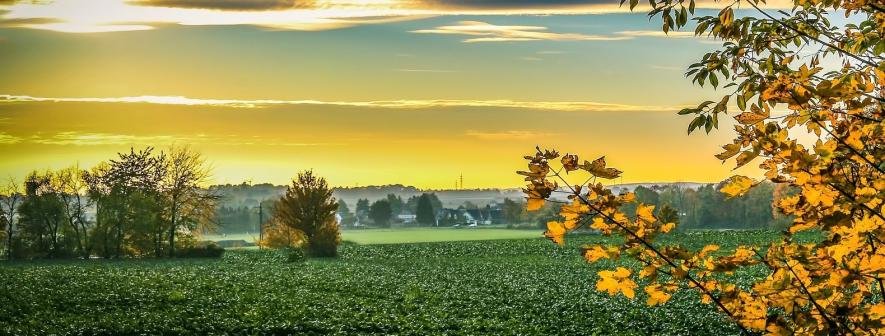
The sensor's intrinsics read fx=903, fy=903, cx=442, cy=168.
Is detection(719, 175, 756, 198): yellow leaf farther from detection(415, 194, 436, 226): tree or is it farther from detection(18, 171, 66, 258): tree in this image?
detection(415, 194, 436, 226): tree

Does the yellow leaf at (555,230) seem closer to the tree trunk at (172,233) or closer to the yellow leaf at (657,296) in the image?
the yellow leaf at (657,296)

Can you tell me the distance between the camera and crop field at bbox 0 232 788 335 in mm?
22625

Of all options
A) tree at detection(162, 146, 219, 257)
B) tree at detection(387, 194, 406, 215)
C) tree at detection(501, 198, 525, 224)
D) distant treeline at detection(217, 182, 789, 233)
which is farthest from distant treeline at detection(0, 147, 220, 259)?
tree at detection(387, 194, 406, 215)

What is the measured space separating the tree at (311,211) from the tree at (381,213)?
2651 inches

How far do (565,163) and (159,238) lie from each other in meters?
62.3

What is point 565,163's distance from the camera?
141 inches

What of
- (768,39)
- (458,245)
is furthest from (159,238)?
(768,39)

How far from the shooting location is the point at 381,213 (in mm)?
130125

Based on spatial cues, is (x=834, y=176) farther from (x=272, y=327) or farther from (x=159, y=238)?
(x=159, y=238)

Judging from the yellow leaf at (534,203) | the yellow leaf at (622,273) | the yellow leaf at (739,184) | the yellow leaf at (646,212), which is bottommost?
the yellow leaf at (622,273)

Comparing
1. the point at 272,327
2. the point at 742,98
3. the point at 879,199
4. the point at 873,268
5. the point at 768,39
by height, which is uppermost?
the point at 768,39

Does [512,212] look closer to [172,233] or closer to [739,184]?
[172,233]

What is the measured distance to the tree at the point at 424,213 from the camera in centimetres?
12475

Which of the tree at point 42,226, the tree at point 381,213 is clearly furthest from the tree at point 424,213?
the tree at point 42,226
